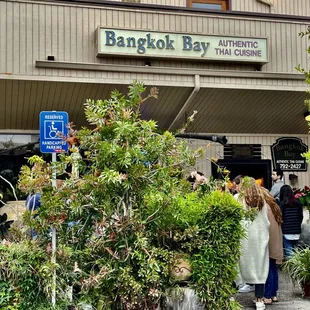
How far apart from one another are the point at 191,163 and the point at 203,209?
44 cm

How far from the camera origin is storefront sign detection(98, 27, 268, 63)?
8.67m

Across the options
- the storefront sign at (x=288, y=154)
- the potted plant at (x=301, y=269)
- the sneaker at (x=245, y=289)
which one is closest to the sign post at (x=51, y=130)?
the sneaker at (x=245, y=289)

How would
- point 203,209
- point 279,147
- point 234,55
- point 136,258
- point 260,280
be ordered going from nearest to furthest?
1. point 136,258
2. point 203,209
3. point 260,280
4. point 234,55
5. point 279,147

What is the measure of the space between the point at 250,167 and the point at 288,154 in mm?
881

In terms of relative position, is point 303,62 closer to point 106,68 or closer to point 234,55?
point 234,55

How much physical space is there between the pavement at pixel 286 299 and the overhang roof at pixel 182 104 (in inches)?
143

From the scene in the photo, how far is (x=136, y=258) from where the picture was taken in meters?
4.19

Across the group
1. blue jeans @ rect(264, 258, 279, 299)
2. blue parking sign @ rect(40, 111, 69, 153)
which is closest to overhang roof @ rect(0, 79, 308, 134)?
blue parking sign @ rect(40, 111, 69, 153)

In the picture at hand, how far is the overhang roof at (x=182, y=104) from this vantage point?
8.63 m

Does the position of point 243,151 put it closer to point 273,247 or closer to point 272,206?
point 272,206

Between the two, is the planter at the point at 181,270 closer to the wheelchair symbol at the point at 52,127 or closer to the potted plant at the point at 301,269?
the wheelchair symbol at the point at 52,127

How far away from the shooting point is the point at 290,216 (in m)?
7.98

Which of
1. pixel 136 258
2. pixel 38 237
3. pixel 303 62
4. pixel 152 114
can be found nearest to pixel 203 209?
pixel 136 258

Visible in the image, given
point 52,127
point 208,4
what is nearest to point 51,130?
point 52,127
